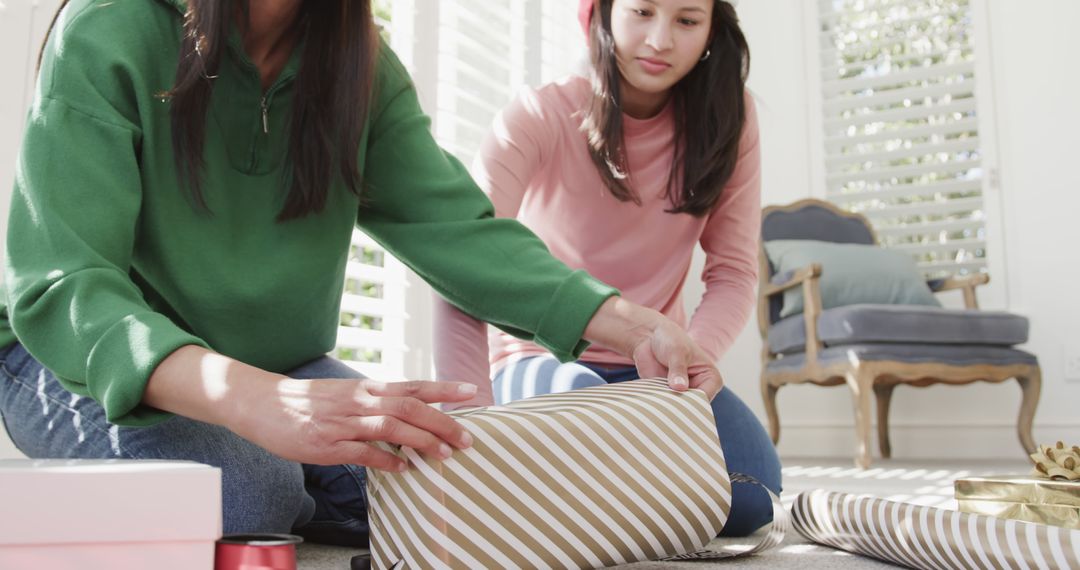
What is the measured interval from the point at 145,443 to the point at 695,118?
94cm

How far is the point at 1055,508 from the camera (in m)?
0.90

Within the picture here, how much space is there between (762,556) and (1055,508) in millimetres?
297

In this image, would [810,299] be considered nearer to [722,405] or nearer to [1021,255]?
[1021,255]

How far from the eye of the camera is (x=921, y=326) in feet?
10.1

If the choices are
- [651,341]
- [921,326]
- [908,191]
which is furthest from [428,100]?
[908,191]

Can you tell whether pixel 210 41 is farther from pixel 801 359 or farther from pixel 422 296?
pixel 801 359

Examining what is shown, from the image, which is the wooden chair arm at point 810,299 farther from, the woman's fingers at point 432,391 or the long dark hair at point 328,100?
the woman's fingers at point 432,391

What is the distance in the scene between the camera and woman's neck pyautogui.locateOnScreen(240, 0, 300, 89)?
1.01m

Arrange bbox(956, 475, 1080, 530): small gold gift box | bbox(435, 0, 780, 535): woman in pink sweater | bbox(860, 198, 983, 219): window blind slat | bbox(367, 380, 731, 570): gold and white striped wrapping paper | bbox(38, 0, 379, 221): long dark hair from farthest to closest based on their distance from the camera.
A: bbox(860, 198, 983, 219): window blind slat, bbox(435, 0, 780, 535): woman in pink sweater, bbox(38, 0, 379, 221): long dark hair, bbox(956, 475, 1080, 530): small gold gift box, bbox(367, 380, 731, 570): gold and white striped wrapping paper

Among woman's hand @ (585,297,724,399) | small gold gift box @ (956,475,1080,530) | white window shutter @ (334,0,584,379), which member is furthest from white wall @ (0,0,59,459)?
small gold gift box @ (956,475,1080,530)

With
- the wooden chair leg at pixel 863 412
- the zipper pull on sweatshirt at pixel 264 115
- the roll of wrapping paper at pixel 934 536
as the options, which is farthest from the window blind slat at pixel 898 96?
the zipper pull on sweatshirt at pixel 264 115

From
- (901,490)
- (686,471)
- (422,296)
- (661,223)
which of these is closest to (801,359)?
(901,490)

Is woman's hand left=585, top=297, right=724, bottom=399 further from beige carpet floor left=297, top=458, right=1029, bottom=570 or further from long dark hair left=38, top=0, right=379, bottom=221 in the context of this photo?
long dark hair left=38, top=0, right=379, bottom=221

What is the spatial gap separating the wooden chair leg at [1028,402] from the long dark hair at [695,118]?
2.20 m
